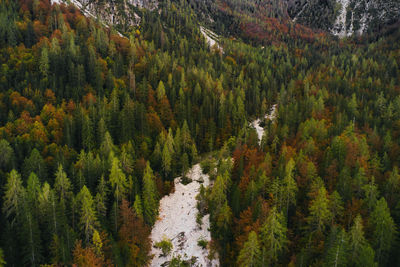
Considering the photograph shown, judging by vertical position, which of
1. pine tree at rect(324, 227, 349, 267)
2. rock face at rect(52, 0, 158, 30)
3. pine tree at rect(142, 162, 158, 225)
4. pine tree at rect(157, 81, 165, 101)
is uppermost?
rock face at rect(52, 0, 158, 30)

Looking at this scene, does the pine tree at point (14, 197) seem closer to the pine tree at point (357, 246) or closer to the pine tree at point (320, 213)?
the pine tree at point (320, 213)

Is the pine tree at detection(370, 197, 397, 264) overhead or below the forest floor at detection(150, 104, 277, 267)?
overhead

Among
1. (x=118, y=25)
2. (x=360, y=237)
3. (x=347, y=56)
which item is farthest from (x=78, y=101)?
(x=347, y=56)

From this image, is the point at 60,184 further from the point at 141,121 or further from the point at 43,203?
the point at 141,121

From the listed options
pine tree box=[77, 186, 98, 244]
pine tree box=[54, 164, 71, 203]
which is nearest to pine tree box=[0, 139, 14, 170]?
pine tree box=[54, 164, 71, 203]

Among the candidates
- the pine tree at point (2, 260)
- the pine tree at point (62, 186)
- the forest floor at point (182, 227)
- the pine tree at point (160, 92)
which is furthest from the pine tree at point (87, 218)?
the pine tree at point (160, 92)

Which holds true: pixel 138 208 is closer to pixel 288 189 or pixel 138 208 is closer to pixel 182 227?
pixel 182 227

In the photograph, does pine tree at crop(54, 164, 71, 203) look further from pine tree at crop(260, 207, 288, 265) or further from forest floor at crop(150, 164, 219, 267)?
pine tree at crop(260, 207, 288, 265)
